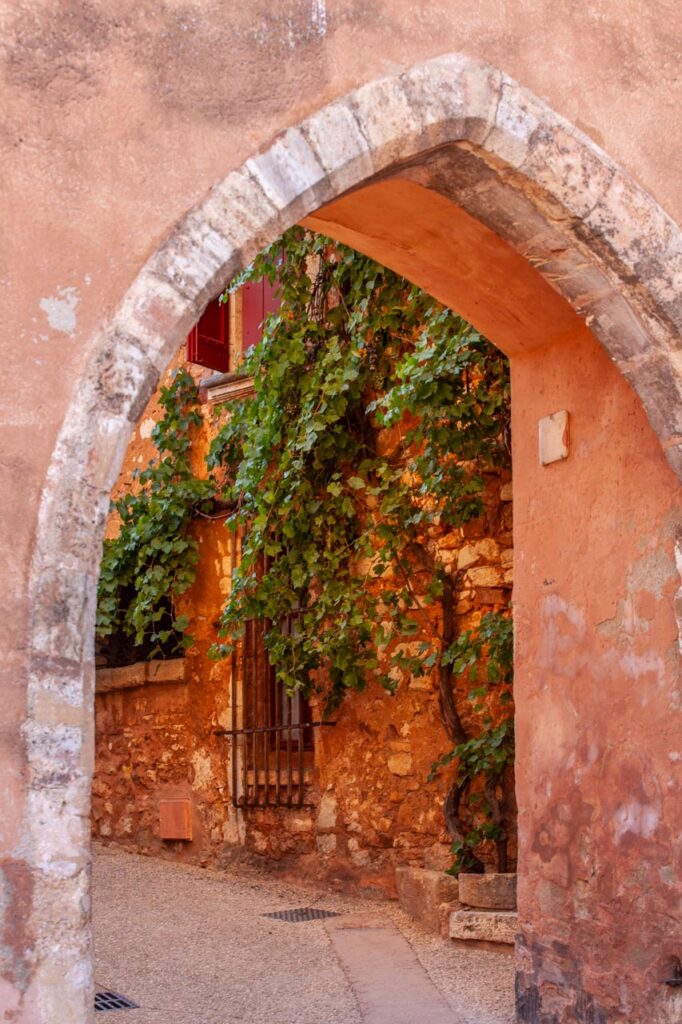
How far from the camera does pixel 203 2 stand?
3008mm

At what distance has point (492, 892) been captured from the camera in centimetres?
549

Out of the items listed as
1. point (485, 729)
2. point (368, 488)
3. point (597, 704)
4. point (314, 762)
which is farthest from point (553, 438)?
point (314, 762)

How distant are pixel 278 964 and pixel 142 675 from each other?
358 centimetres

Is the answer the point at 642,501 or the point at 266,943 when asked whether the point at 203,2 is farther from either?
the point at 266,943

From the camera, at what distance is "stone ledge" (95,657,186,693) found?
830 cm

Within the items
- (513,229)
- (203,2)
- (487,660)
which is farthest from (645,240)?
(487,660)

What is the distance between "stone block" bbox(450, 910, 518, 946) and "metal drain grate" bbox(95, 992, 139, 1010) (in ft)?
4.82

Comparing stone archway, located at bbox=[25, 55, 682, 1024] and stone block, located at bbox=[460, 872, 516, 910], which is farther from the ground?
stone archway, located at bbox=[25, 55, 682, 1024]

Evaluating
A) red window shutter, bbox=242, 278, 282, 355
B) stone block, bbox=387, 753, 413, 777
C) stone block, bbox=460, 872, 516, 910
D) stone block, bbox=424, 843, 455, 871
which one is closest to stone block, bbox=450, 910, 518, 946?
stone block, bbox=460, 872, 516, 910

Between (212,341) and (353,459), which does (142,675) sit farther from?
(353,459)

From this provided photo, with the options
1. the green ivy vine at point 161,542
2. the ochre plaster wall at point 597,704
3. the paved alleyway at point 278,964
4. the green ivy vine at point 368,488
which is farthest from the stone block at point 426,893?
the green ivy vine at point 161,542

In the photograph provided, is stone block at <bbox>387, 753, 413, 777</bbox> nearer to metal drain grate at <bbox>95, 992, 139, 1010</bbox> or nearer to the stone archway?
metal drain grate at <bbox>95, 992, 139, 1010</bbox>

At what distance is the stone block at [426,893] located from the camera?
5.74 m

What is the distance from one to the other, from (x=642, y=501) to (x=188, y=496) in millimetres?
4638
